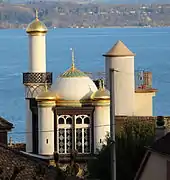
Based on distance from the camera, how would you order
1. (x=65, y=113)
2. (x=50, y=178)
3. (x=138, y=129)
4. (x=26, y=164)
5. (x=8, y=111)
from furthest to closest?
(x=8, y=111)
(x=65, y=113)
(x=138, y=129)
(x=26, y=164)
(x=50, y=178)

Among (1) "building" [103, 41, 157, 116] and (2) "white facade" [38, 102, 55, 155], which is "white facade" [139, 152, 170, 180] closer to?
(2) "white facade" [38, 102, 55, 155]

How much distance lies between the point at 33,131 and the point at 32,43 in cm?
285

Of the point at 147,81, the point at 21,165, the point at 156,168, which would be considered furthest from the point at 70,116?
the point at 21,165

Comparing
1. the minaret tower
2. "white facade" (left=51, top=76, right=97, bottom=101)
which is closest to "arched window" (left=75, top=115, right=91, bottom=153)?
"white facade" (left=51, top=76, right=97, bottom=101)

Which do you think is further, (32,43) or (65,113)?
(32,43)

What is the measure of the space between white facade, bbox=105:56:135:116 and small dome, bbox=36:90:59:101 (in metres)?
2.90

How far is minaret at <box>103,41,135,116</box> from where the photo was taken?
2792cm

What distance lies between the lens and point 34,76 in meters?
27.8

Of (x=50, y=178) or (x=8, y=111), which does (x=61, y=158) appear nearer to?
(x=50, y=178)

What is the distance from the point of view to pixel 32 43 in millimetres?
28594

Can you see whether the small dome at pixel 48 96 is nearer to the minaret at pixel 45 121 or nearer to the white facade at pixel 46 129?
the minaret at pixel 45 121

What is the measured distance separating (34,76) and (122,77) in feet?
7.36

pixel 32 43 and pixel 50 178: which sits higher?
pixel 32 43

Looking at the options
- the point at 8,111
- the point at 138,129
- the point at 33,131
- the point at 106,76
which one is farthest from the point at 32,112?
the point at 8,111
